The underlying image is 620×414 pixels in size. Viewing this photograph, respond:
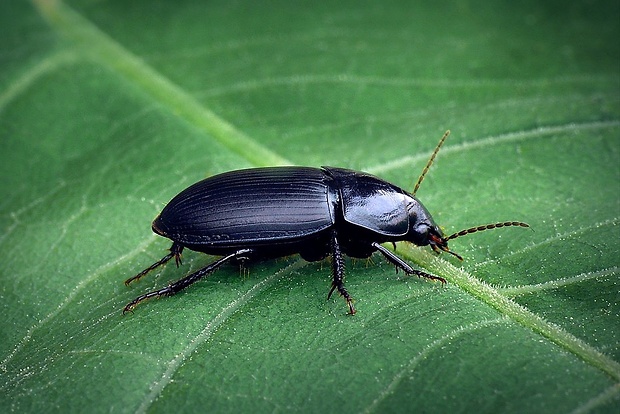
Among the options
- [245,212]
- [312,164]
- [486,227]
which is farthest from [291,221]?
[486,227]

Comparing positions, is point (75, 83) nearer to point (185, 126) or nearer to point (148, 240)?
point (185, 126)

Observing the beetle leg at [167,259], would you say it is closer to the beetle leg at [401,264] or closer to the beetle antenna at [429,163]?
the beetle leg at [401,264]

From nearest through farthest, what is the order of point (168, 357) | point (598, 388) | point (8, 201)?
point (598, 388) → point (168, 357) → point (8, 201)

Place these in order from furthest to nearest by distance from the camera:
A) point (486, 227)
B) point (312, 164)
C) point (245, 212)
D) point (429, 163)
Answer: point (312, 164), point (429, 163), point (486, 227), point (245, 212)

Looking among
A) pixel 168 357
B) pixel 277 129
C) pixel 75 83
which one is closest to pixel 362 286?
pixel 168 357

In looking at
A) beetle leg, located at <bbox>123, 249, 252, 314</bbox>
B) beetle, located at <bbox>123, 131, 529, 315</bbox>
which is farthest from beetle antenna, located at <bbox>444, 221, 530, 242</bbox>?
beetle leg, located at <bbox>123, 249, 252, 314</bbox>

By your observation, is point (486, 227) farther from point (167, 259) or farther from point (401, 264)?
point (167, 259)
